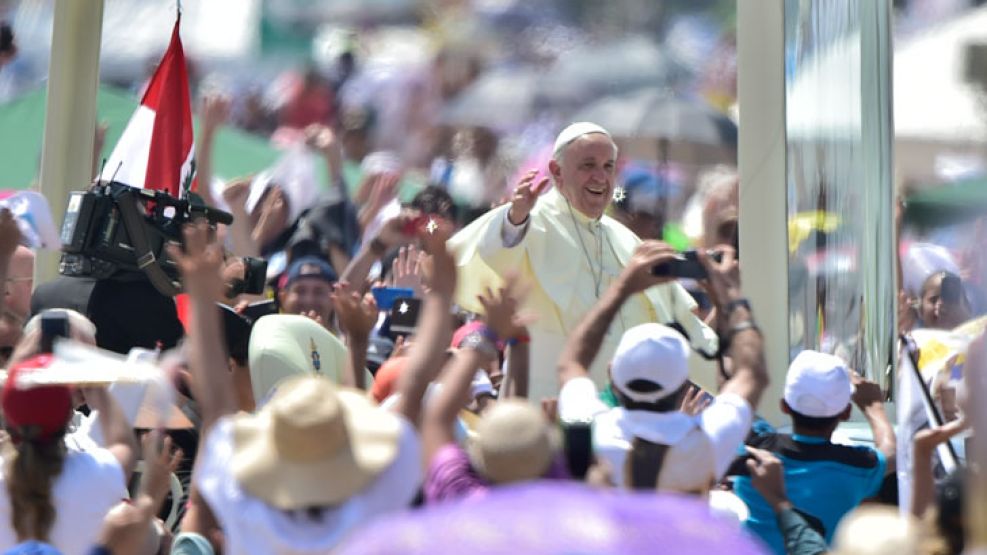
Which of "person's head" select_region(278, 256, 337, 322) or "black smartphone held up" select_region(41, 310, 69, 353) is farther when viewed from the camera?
"person's head" select_region(278, 256, 337, 322)

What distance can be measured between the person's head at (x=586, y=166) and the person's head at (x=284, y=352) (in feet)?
3.42

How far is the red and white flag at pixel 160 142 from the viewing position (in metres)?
6.91

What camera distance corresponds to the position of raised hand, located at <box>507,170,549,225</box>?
531 cm

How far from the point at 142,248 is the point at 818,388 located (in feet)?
8.48

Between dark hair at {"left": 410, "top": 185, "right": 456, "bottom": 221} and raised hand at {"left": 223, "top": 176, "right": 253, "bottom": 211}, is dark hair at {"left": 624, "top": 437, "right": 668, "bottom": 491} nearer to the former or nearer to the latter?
dark hair at {"left": 410, "top": 185, "right": 456, "bottom": 221}

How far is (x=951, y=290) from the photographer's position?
621 cm

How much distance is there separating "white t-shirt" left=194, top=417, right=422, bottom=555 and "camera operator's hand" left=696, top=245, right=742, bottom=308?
1162 millimetres

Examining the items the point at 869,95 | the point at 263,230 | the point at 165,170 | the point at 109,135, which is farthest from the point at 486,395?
the point at 109,135

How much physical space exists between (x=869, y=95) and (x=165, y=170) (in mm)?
2927

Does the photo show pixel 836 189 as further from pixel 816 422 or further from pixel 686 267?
Result: pixel 686 267

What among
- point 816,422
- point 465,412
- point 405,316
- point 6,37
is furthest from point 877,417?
point 6,37

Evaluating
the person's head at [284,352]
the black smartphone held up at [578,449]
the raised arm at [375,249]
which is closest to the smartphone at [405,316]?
the person's head at [284,352]

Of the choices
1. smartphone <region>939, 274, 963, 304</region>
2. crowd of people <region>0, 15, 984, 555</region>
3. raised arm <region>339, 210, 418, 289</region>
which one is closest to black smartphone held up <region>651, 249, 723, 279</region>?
crowd of people <region>0, 15, 984, 555</region>

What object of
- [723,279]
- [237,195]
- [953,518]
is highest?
[237,195]
